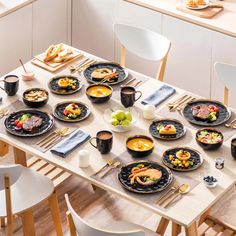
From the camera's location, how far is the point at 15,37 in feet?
20.8

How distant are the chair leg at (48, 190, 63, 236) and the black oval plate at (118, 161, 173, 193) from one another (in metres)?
0.53

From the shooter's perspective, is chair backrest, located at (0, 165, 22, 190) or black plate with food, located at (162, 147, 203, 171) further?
black plate with food, located at (162, 147, 203, 171)

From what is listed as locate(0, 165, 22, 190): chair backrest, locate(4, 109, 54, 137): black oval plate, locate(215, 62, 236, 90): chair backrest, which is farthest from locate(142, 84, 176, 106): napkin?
locate(0, 165, 22, 190): chair backrest

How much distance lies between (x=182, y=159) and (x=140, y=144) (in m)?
0.26

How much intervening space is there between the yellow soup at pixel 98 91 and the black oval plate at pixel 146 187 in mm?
680

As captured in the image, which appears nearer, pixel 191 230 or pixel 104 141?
pixel 191 230

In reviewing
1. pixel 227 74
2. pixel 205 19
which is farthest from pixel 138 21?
pixel 227 74

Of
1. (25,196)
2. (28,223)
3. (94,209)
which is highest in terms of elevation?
(25,196)

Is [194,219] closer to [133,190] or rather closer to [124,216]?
[133,190]

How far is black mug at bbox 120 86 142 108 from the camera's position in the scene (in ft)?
16.4

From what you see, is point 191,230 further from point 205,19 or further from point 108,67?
point 205,19

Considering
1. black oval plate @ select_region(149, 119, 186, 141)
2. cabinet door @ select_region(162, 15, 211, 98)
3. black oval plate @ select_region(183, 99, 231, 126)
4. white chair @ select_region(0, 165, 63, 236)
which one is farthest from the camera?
cabinet door @ select_region(162, 15, 211, 98)

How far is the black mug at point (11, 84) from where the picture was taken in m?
5.10

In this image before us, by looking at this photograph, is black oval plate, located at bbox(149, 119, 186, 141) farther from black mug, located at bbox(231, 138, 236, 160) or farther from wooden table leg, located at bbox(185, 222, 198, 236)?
wooden table leg, located at bbox(185, 222, 198, 236)
